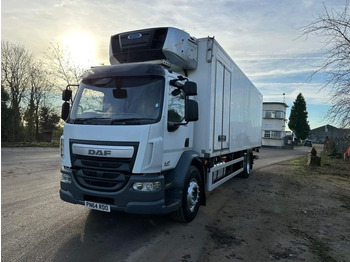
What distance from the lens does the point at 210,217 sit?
5.68 m

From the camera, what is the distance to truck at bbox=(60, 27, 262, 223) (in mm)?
4250

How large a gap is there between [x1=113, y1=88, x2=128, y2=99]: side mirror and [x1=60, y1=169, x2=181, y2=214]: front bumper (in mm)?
1397

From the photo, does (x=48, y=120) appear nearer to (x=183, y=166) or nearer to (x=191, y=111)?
(x=183, y=166)

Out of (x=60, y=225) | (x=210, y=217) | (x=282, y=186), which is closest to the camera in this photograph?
(x=60, y=225)

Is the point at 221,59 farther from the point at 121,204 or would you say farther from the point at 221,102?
the point at 121,204

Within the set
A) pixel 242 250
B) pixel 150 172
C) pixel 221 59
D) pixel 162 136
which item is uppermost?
pixel 221 59

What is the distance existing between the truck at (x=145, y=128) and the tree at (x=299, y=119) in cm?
6611

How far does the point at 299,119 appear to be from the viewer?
217 ft

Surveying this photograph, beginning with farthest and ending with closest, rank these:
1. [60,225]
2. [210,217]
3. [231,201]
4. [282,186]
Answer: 1. [282,186]
2. [231,201]
3. [210,217]
4. [60,225]

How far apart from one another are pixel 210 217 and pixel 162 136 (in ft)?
7.53

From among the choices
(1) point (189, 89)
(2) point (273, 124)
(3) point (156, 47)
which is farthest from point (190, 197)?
(2) point (273, 124)

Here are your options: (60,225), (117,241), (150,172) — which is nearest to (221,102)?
(150,172)

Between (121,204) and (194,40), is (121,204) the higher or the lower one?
the lower one

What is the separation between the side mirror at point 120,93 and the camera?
4.67 metres
